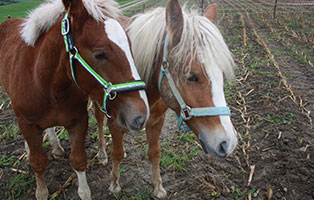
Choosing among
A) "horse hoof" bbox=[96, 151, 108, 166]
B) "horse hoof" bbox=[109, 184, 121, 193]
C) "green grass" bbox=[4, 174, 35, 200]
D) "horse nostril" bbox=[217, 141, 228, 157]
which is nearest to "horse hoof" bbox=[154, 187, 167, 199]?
"horse hoof" bbox=[109, 184, 121, 193]

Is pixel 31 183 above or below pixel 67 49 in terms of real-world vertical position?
below

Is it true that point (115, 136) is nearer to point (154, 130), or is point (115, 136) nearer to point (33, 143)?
point (154, 130)

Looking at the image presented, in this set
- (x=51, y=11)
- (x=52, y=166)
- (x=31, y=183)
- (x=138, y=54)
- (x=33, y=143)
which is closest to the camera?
(x=51, y=11)

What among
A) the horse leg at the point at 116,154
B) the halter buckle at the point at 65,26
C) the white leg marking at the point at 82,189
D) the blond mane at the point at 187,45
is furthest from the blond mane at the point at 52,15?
the white leg marking at the point at 82,189

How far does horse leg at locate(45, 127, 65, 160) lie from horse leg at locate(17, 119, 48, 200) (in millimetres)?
762

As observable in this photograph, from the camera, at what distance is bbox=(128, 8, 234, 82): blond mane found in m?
1.69

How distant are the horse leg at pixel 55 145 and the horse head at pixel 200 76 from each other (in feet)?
7.91

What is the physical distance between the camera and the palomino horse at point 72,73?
168cm

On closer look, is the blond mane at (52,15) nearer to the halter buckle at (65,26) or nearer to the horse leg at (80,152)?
the halter buckle at (65,26)

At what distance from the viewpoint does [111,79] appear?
1.71 metres

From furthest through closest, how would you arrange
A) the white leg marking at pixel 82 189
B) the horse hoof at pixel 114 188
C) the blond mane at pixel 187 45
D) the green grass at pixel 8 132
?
the green grass at pixel 8 132
the horse hoof at pixel 114 188
the white leg marking at pixel 82 189
the blond mane at pixel 187 45

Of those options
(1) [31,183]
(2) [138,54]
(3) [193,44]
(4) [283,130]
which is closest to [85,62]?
(2) [138,54]

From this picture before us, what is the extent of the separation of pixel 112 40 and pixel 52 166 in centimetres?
259

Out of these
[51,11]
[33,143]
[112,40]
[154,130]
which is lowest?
[154,130]
